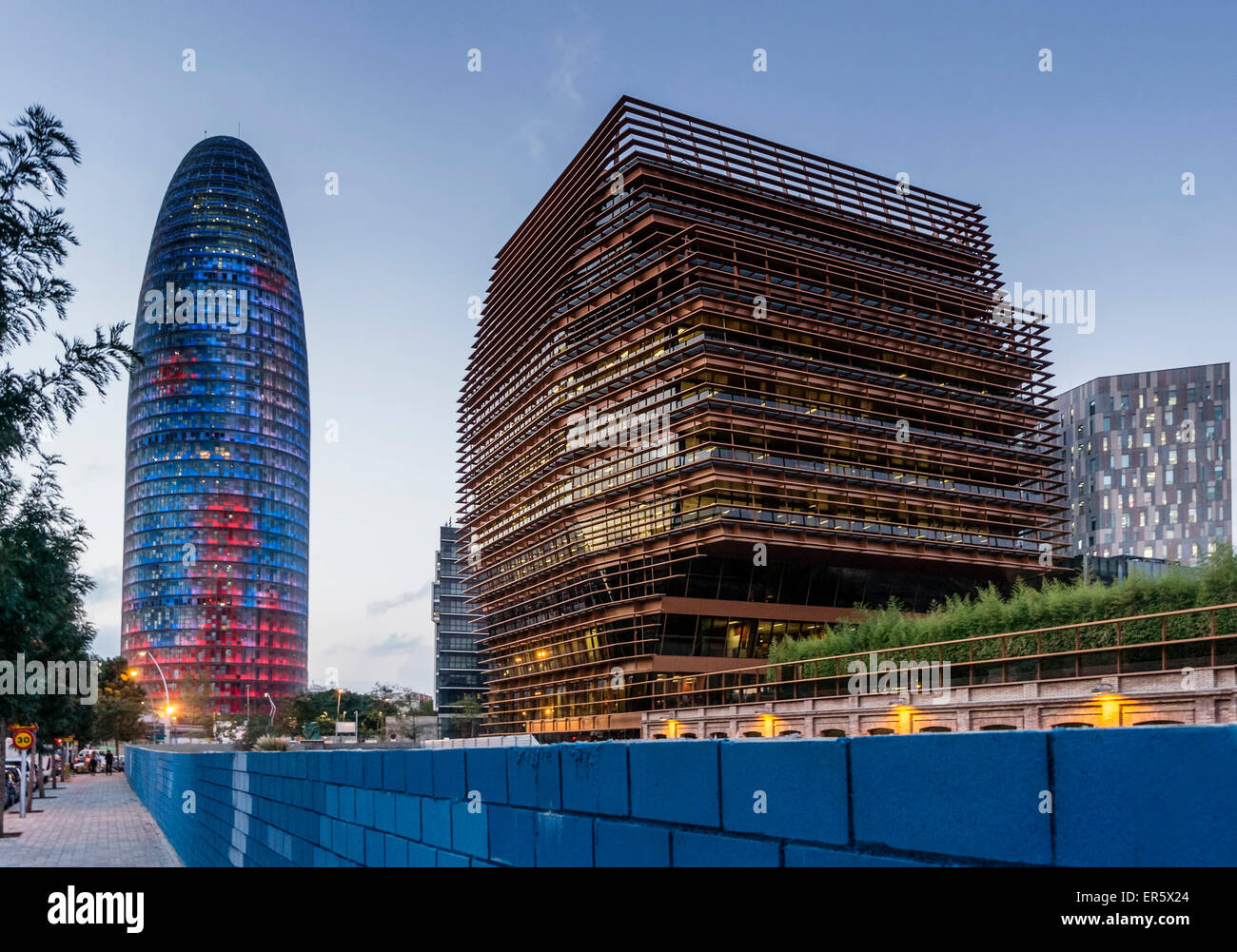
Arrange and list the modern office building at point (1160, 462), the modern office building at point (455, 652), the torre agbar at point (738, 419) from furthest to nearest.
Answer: the modern office building at point (455, 652) → the modern office building at point (1160, 462) → the torre agbar at point (738, 419)

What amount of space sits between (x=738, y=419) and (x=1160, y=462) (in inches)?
4095

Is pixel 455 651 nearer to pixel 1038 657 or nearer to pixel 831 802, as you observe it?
pixel 1038 657

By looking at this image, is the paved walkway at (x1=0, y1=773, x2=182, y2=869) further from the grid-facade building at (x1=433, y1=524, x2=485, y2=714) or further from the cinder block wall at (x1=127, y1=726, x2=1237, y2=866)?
the grid-facade building at (x1=433, y1=524, x2=485, y2=714)

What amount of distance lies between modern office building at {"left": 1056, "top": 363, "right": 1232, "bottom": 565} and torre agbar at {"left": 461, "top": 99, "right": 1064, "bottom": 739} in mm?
72657

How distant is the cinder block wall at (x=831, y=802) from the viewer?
2.48 m

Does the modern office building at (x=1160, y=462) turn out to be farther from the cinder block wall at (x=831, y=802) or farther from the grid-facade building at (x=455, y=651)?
the cinder block wall at (x=831, y=802)

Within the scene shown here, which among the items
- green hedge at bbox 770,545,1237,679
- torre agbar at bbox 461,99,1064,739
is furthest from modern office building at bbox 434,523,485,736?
green hedge at bbox 770,545,1237,679

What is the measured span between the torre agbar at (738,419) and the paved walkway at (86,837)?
108 ft

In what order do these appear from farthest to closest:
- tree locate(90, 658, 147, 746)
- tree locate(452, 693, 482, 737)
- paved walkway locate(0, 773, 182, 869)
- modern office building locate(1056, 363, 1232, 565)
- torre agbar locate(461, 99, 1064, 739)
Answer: modern office building locate(1056, 363, 1232, 565)
tree locate(452, 693, 482, 737)
tree locate(90, 658, 147, 746)
torre agbar locate(461, 99, 1064, 739)
paved walkway locate(0, 773, 182, 869)

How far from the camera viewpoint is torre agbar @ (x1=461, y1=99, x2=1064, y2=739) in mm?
66312

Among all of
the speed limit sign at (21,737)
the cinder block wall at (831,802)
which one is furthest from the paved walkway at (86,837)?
the cinder block wall at (831,802)
